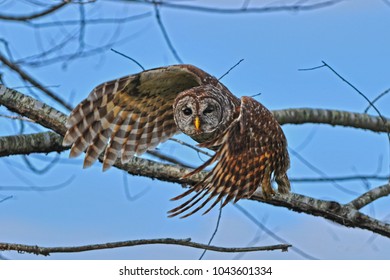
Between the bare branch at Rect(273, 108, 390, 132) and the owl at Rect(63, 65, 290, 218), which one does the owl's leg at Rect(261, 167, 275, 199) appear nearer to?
the owl at Rect(63, 65, 290, 218)

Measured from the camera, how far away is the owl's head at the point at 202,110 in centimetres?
455

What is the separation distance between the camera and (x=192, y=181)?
4652 millimetres

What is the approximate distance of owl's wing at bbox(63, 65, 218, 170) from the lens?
4.69m

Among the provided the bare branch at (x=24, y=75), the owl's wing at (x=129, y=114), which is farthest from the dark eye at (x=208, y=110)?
the bare branch at (x=24, y=75)

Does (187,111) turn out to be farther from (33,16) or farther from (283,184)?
(33,16)

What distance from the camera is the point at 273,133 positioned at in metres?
4.31

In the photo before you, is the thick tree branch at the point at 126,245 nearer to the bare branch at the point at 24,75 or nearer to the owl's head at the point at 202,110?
the owl's head at the point at 202,110

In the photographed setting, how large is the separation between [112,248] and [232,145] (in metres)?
0.91

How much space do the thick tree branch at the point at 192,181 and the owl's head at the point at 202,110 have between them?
0.29 m

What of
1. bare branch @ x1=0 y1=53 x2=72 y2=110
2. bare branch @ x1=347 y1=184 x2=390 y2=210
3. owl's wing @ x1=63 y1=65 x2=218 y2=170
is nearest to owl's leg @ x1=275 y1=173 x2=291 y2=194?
bare branch @ x1=347 y1=184 x2=390 y2=210

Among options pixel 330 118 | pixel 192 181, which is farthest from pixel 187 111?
pixel 330 118

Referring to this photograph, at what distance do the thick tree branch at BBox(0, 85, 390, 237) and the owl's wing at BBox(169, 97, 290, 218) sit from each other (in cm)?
29

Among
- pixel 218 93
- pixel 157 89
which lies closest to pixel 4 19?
pixel 157 89
